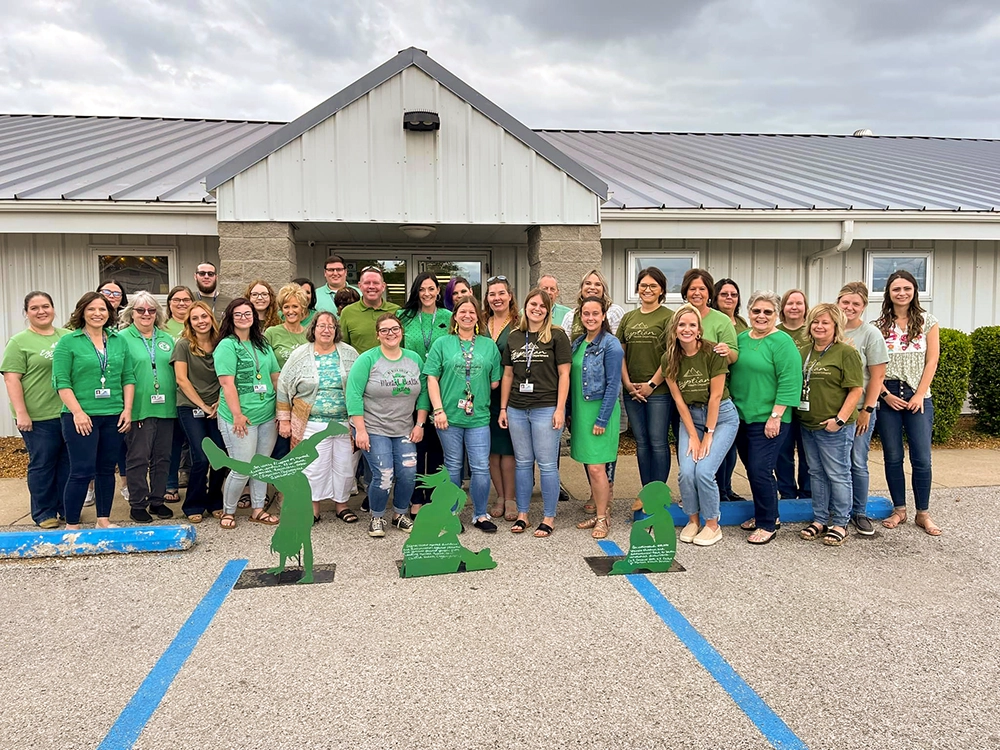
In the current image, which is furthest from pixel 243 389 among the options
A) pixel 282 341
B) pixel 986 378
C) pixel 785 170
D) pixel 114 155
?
pixel 785 170

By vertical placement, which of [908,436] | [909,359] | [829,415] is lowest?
[908,436]

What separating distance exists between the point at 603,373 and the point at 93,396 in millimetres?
3654

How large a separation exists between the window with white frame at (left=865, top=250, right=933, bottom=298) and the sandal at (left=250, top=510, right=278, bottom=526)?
8.56 meters

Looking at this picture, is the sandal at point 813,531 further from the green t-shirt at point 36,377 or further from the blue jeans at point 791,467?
the green t-shirt at point 36,377

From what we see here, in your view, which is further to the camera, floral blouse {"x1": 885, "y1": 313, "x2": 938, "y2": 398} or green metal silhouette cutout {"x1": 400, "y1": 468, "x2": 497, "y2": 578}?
floral blouse {"x1": 885, "y1": 313, "x2": 938, "y2": 398}

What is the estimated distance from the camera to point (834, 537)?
4449mm

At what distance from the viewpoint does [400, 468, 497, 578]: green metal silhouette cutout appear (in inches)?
153

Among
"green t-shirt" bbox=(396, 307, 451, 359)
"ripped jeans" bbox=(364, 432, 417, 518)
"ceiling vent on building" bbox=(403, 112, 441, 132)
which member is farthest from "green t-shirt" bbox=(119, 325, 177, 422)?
"ceiling vent on building" bbox=(403, 112, 441, 132)

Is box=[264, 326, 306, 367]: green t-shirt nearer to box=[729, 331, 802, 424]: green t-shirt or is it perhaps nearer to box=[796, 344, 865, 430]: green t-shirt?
box=[729, 331, 802, 424]: green t-shirt

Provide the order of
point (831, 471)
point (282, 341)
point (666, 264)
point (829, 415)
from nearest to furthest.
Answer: point (829, 415) < point (831, 471) < point (282, 341) < point (666, 264)

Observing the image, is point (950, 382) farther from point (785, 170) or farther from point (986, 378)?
point (785, 170)

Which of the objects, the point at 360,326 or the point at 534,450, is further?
the point at 360,326

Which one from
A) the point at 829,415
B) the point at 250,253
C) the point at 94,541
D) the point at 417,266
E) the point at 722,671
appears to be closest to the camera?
the point at 722,671

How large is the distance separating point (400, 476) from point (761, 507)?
8.72 ft
